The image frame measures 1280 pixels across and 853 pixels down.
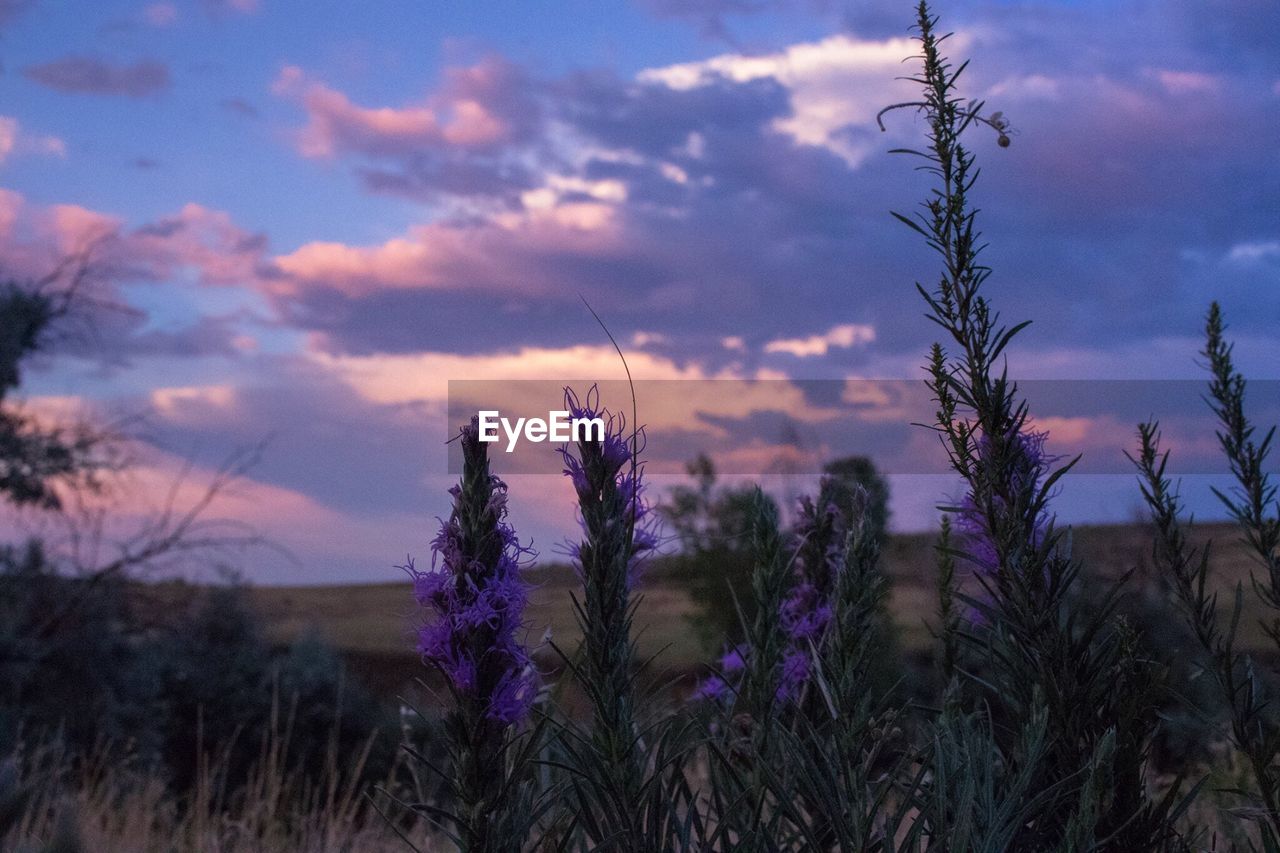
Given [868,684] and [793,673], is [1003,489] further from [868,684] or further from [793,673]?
[793,673]

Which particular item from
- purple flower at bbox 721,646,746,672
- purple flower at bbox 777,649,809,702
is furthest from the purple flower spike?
purple flower at bbox 721,646,746,672

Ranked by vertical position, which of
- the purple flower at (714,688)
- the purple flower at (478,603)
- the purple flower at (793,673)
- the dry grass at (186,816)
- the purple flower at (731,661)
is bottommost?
the dry grass at (186,816)

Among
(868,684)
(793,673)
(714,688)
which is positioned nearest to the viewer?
(868,684)

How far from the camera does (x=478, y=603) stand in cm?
166

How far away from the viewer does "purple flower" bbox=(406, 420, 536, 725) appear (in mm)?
1686

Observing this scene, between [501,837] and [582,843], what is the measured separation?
0.28 m

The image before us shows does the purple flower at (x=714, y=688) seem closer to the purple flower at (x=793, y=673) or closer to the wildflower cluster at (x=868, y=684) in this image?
the purple flower at (x=793, y=673)

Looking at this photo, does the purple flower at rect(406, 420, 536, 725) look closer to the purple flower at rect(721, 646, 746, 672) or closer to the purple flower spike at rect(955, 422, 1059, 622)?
the purple flower spike at rect(955, 422, 1059, 622)

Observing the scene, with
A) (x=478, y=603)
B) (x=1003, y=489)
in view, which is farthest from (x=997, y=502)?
(x=478, y=603)

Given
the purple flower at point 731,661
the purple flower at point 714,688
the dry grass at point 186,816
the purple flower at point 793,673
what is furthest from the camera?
the purple flower at point 731,661

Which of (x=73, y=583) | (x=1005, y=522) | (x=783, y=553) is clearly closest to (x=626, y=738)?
(x=1005, y=522)

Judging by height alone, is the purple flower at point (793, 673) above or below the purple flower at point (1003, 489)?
below

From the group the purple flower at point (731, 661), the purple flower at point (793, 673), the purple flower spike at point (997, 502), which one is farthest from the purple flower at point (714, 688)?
the purple flower spike at point (997, 502)

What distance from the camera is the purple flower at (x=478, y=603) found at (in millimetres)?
1686
